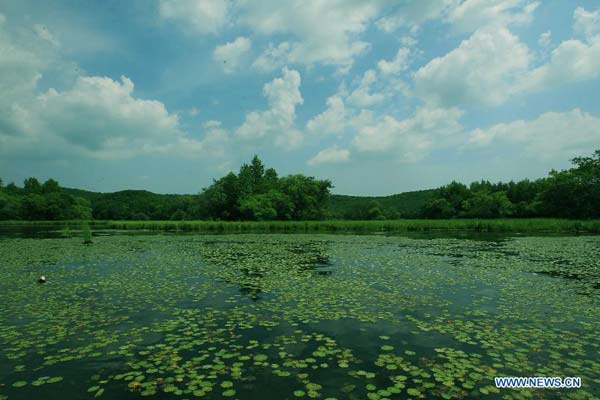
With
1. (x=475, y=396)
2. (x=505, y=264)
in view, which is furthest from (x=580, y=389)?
(x=505, y=264)

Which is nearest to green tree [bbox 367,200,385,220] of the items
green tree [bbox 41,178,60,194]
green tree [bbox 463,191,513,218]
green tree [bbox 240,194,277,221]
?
green tree [bbox 463,191,513,218]

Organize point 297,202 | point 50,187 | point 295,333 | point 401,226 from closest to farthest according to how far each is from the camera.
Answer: point 295,333 → point 401,226 → point 297,202 → point 50,187

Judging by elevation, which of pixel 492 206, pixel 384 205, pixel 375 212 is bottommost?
pixel 375 212

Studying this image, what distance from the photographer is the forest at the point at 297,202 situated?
62844 millimetres

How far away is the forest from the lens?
62844 millimetres

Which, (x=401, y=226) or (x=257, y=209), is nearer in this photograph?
(x=401, y=226)

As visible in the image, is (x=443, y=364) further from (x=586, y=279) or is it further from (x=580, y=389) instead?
(x=586, y=279)

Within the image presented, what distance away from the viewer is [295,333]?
7.28m

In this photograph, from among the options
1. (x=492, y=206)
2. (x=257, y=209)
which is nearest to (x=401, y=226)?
(x=257, y=209)

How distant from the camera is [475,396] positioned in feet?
15.6

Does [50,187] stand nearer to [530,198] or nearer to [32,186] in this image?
[32,186]

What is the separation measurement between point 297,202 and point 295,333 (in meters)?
68.9

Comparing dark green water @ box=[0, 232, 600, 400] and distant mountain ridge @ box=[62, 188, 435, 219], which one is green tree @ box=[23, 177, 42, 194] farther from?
dark green water @ box=[0, 232, 600, 400]

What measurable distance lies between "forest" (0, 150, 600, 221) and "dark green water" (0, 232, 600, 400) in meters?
56.9
